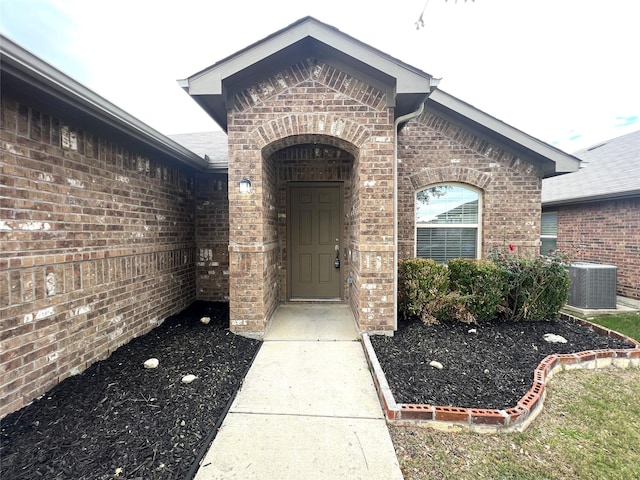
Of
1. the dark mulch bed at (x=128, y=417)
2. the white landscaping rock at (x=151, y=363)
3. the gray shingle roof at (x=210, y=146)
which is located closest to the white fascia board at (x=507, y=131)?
the gray shingle roof at (x=210, y=146)

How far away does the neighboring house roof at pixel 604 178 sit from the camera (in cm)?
692

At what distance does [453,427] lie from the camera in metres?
2.36

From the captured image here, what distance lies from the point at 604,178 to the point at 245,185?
9.81 meters

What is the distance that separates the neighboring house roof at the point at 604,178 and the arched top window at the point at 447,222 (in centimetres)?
214

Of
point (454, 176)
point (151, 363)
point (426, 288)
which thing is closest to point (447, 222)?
point (454, 176)

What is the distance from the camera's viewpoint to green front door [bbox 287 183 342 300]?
213 inches

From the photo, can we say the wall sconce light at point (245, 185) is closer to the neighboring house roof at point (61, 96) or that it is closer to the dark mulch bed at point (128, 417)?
the neighboring house roof at point (61, 96)

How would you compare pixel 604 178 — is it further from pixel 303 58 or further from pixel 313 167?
pixel 303 58

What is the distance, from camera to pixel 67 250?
279 centimetres

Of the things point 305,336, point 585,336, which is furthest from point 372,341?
point 585,336

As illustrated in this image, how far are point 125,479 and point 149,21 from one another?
275 inches

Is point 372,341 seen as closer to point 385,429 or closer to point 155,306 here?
point 385,429

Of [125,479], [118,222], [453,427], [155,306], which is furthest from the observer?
[155,306]

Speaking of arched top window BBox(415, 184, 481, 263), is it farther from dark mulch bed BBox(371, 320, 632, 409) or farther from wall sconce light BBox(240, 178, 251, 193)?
wall sconce light BBox(240, 178, 251, 193)
